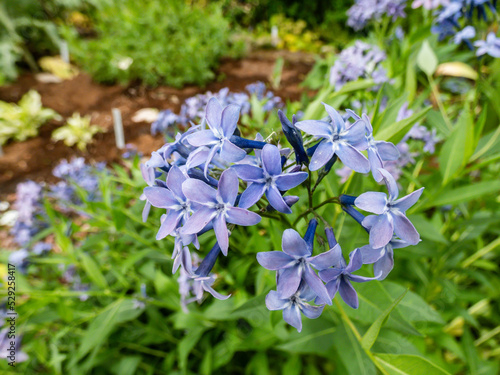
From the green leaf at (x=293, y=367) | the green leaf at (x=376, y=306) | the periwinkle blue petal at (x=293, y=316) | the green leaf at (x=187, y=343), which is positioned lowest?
the green leaf at (x=293, y=367)

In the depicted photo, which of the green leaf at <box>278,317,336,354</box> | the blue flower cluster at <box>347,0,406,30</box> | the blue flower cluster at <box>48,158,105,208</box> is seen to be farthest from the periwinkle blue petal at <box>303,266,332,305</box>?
the blue flower cluster at <box>347,0,406,30</box>

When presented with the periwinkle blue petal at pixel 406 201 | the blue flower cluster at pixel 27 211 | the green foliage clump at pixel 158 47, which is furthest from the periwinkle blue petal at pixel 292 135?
the green foliage clump at pixel 158 47

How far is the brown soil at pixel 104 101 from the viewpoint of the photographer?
3.66 meters

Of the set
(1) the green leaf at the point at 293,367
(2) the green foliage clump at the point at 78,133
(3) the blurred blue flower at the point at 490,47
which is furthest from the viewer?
(2) the green foliage clump at the point at 78,133

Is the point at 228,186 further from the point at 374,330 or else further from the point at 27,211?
the point at 27,211

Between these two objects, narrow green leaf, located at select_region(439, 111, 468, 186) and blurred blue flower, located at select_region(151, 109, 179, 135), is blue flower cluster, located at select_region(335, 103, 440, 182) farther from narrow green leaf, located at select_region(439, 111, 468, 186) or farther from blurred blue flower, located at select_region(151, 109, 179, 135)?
blurred blue flower, located at select_region(151, 109, 179, 135)

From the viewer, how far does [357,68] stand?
1.55 metres

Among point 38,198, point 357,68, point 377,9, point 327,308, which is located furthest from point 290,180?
point 38,198

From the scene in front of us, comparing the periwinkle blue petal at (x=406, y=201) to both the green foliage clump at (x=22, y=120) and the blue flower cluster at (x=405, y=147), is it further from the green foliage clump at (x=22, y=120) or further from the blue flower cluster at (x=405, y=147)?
the green foliage clump at (x=22, y=120)

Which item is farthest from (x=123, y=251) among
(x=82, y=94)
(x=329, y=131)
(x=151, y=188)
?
(x=82, y=94)

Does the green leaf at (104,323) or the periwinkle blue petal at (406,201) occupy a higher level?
the periwinkle blue petal at (406,201)

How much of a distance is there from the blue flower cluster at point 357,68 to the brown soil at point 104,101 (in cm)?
216

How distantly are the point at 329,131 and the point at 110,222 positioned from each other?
48.6 inches

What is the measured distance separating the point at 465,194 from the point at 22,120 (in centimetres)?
466
